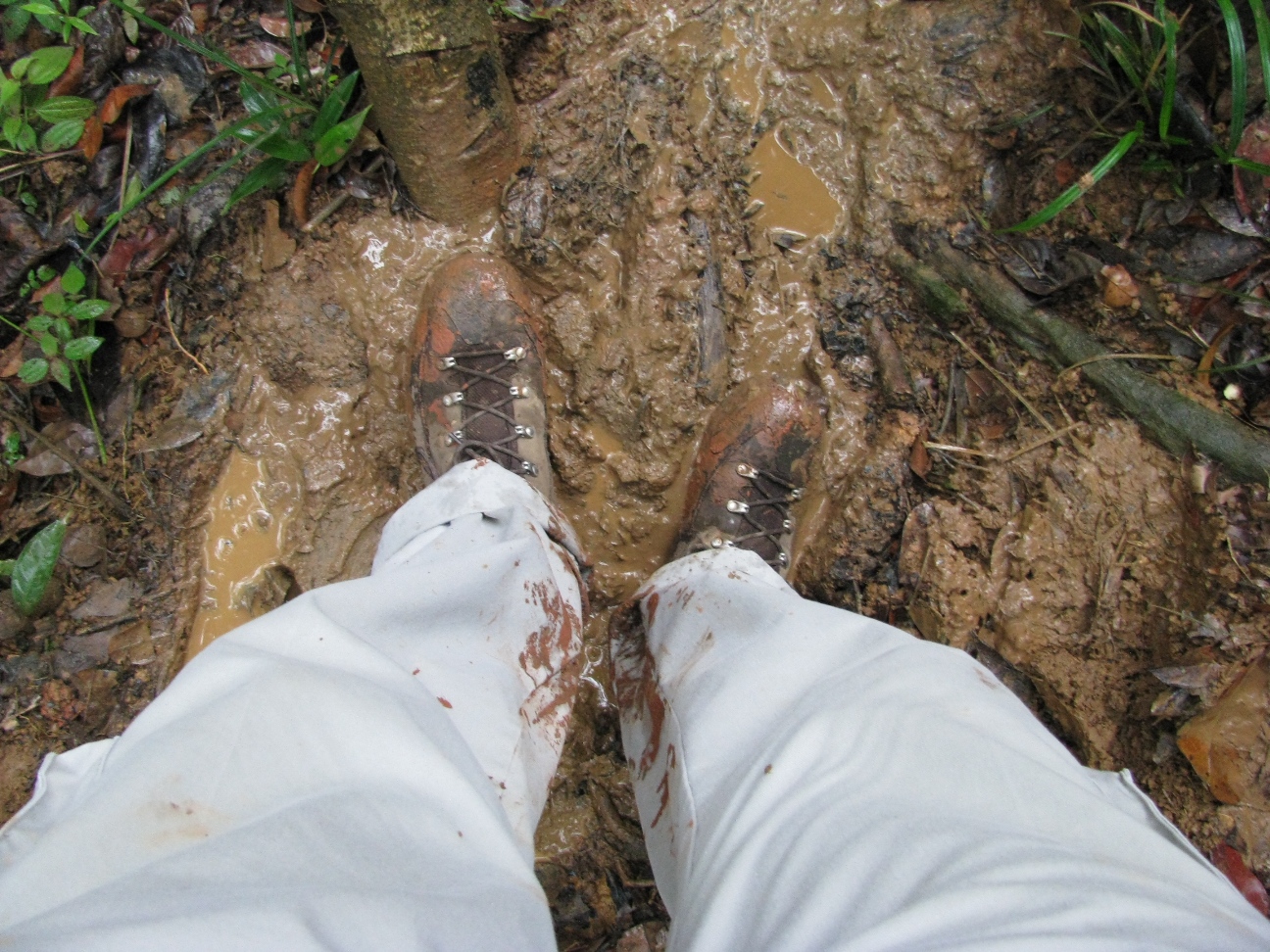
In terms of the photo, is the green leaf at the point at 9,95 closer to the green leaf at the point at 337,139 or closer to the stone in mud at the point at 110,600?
the green leaf at the point at 337,139

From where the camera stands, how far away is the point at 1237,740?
4.71 feet

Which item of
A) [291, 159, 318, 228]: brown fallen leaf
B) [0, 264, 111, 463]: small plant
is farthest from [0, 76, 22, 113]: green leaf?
[291, 159, 318, 228]: brown fallen leaf

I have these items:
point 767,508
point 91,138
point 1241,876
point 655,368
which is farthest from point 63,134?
point 1241,876

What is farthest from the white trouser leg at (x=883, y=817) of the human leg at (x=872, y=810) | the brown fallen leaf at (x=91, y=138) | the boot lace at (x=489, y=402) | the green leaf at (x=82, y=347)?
the brown fallen leaf at (x=91, y=138)

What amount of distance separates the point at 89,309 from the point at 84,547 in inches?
23.0

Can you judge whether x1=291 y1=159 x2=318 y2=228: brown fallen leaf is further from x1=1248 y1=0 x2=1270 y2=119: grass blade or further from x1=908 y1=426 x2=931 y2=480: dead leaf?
x1=1248 y1=0 x2=1270 y2=119: grass blade

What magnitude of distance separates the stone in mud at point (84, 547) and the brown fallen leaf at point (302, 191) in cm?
93

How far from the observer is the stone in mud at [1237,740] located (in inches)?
56.1

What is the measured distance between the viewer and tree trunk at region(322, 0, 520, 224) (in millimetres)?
1456

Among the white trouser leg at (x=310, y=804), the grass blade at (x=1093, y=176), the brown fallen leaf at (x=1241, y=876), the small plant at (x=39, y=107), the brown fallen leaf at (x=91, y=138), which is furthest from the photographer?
the brown fallen leaf at (x=91, y=138)

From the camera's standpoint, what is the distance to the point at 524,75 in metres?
1.87

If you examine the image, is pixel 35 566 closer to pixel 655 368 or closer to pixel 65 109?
pixel 65 109

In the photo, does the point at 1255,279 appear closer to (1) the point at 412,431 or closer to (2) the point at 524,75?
(2) the point at 524,75

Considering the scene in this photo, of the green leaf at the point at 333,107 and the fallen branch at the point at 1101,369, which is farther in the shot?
the green leaf at the point at 333,107
